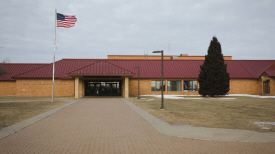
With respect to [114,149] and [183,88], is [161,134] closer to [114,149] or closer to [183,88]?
[114,149]

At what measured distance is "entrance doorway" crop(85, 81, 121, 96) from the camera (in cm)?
4306

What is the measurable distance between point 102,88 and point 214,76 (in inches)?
720

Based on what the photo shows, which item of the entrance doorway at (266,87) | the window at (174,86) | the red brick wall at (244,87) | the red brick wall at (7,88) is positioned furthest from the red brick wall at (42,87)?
the entrance doorway at (266,87)

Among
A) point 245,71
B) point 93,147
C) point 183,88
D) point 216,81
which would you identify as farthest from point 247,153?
point 245,71

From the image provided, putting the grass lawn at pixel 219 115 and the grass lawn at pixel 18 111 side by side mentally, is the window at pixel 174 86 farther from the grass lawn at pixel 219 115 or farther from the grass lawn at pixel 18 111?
the grass lawn at pixel 18 111

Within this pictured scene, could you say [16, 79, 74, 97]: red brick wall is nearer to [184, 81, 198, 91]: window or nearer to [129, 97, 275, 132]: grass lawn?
[184, 81, 198, 91]: window

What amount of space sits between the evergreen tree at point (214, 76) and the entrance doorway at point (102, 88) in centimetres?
1438

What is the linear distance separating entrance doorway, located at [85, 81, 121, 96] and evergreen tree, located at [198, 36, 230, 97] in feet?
47.2

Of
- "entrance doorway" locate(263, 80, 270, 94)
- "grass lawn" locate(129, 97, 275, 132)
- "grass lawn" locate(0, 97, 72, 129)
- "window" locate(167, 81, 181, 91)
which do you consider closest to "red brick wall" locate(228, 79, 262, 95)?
"entrance doorway" locate(263, 80, 270, 94)

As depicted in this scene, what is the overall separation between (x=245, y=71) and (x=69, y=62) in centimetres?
3019

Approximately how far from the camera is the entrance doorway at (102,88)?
43.1 metres

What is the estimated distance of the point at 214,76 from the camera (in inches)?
1404

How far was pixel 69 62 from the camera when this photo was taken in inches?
1753

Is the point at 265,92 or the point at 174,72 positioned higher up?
the point at 174,72
